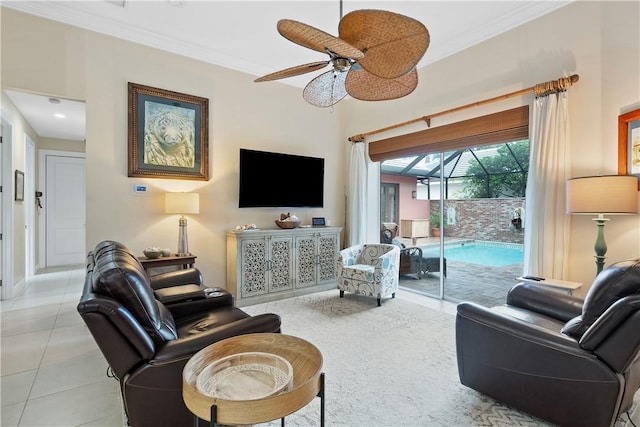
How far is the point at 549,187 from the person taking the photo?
303cm

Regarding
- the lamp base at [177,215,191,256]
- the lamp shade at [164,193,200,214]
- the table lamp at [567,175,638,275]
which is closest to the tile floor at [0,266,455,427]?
the lamp base at [177,215,191,256]

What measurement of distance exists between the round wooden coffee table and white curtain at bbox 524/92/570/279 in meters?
2.74

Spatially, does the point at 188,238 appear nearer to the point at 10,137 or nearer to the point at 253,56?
the point at 253,56

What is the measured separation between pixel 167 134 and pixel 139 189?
0.76 meters

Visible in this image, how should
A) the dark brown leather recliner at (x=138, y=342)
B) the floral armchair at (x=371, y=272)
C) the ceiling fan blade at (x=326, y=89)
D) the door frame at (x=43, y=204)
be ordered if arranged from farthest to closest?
the door frame at (x=43, y=204)
the floral armchair at (x=371, y=272)
the ceiling fan blade at (x=326, y=89)
the dark brown leather recliner at (x=138, y=342)

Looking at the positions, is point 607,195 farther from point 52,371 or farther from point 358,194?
point 52,371

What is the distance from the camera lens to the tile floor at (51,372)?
1.91m

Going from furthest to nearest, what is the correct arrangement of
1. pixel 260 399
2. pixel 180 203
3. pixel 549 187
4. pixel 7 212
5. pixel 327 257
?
pixel 327 257
pixel 7 212
pixel 180 203
pixel 549 187
pixel 260 399

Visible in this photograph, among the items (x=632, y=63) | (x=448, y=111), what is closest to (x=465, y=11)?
(x=448, y=111)

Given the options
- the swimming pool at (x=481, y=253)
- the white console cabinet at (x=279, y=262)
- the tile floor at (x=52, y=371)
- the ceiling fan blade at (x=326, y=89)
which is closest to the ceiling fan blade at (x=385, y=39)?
the ceiling fan blade at (x=326, y=89)

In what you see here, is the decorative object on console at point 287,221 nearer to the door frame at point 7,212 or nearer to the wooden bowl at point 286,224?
the wooden bowl at point 286,224

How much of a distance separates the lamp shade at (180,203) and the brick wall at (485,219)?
337 centimetres

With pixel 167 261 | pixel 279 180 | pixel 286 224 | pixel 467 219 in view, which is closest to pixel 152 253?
pixel 167 261

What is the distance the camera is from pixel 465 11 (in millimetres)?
3324
